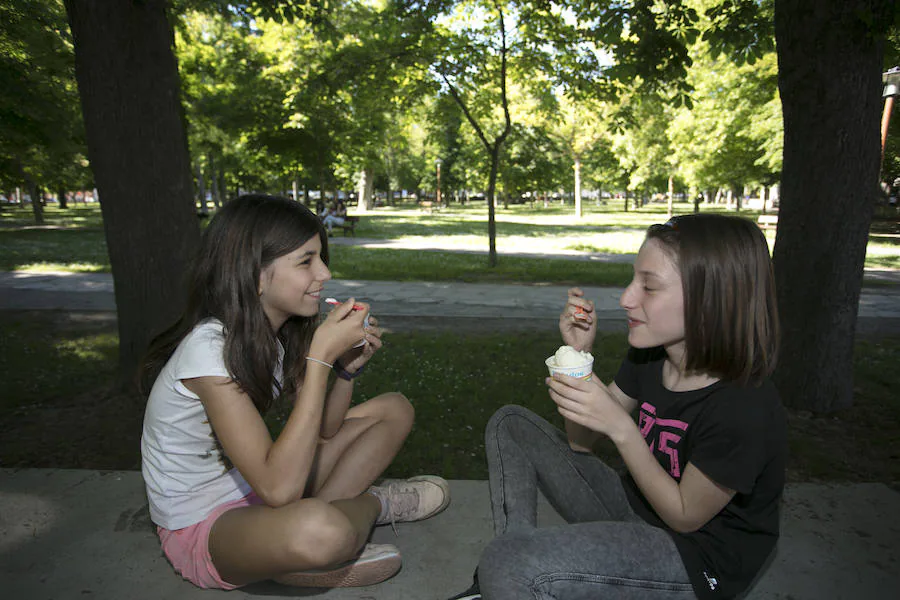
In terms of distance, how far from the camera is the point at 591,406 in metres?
1.70

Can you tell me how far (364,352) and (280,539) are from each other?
0.83 metres

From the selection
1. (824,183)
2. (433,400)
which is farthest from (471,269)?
(824,183)

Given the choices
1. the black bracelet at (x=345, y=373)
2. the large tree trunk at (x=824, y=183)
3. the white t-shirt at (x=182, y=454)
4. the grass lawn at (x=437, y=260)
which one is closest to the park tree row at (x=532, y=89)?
the large tree trunk at (x=824, y=183)

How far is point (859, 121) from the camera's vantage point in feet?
13.3

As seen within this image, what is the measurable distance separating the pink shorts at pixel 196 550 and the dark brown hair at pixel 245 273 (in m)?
0.42

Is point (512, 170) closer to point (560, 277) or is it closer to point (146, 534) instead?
point (560, 277)

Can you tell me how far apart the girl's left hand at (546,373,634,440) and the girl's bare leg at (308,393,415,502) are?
40.5 inches

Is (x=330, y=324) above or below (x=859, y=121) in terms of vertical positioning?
below

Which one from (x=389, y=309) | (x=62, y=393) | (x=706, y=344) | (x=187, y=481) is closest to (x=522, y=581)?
(x=706, y=344)

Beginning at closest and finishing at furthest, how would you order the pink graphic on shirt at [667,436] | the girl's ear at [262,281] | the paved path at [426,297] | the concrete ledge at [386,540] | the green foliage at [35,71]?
the pink graphic on shirt at [667,436] < the girl's ear at [262,281] < the concrete ledge at [386,540] < the green foliage at [35,71] < the paved path at [426,297]

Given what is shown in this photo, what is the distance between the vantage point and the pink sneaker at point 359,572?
2.14 metres

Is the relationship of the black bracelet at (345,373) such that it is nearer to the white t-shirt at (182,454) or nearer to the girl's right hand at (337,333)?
the girl's right hand at (337,333)

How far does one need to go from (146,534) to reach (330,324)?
1443 millimetres

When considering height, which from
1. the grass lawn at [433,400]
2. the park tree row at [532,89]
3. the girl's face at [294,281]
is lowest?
the grass lawn at [433,400]
